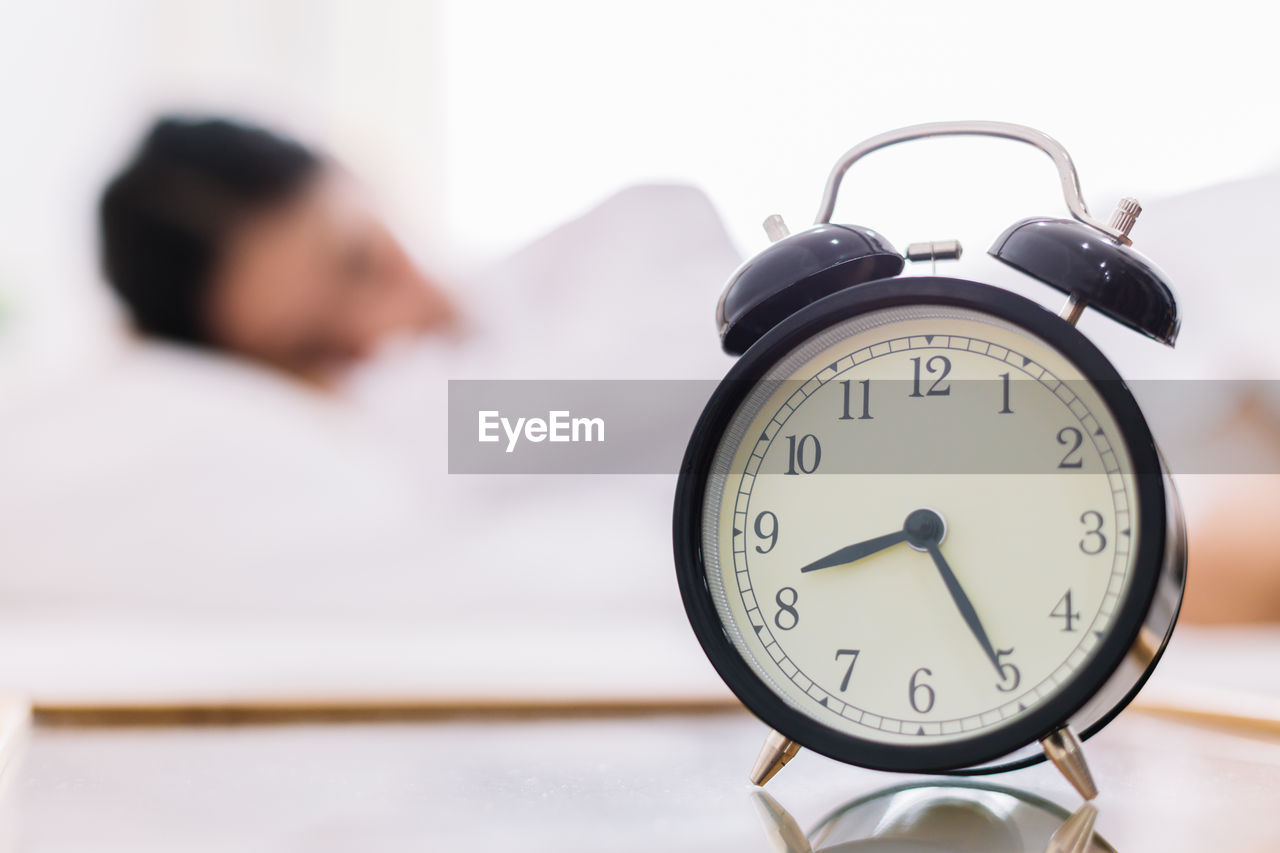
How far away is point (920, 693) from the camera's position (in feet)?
1.48

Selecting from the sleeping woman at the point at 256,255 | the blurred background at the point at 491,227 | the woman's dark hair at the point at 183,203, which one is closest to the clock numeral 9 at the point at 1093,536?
the blurred background at the point at 491,227

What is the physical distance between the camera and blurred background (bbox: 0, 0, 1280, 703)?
93 centimetres

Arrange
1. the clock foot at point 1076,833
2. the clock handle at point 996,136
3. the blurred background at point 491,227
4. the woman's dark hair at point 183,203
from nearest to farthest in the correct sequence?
the clock foot at point 1076,833 → the clock handle at point 996,136 → the blurred background at point 491,227 → the woman's dark hair at point 183,203

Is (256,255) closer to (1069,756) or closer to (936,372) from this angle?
(936,372)

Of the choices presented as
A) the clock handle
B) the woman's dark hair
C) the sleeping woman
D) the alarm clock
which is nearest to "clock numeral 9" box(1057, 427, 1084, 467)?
the alarm clock

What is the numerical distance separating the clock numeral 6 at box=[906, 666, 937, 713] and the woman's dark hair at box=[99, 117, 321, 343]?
1.00m

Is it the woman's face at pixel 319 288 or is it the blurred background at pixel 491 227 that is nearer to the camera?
the blurred background at pixel 491 227

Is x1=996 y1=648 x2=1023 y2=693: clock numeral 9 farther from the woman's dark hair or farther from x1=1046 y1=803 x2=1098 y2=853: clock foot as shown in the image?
the woman's dark hair

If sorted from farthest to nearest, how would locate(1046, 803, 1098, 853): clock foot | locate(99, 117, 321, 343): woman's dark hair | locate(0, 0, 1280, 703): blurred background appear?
locate(99, 117, 321, 343): woman's dark hair, locate(0, 0, 1280, 703): blurred background, locate(1046, 803, 1098, 853): clock foot

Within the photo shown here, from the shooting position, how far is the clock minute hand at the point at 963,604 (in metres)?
0.44

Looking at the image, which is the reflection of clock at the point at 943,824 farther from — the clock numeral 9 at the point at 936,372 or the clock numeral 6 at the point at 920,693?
the clock numeral 9 at the point at 936,372

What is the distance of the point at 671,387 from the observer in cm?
103

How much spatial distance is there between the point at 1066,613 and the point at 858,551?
0.33ft

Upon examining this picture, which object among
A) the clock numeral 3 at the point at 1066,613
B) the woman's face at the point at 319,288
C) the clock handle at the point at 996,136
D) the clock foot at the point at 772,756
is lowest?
the clock foot at the point at 772,756
